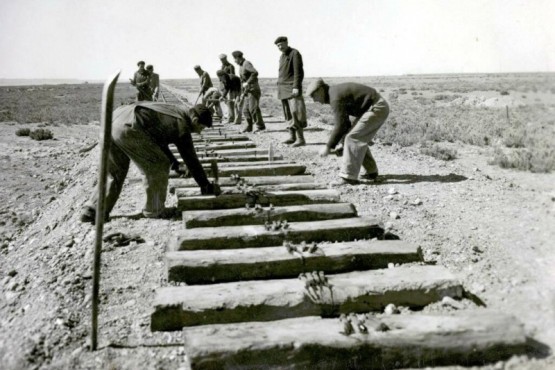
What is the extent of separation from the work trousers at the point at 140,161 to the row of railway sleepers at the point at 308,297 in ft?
1.22

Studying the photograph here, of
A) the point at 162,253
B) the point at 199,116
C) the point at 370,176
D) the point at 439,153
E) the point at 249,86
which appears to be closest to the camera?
the point at 162,253

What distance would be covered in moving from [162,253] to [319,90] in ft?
9.48

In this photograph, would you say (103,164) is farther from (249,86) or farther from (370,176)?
(249,86)

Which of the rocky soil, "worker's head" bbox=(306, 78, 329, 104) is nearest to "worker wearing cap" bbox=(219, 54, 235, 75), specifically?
the rocky soil

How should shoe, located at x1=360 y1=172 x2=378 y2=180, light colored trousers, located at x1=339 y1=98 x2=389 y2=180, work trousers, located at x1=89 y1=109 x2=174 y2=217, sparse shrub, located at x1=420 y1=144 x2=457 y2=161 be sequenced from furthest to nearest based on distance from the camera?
sparse shrub, located at x1=420 y1=144 x2=457 y2=161 → shoe, located at x1=360 y1=172 x2=378 y2=180 → light colored trousers, located at x1=339 y1=98 x2=389 y2=180 → work trousers, located at x1=89 y1=109 x2=174 y2=217

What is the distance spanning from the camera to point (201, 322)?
323 cm

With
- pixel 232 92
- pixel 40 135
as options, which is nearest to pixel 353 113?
pixel 232 92

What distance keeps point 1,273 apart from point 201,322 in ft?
9.57

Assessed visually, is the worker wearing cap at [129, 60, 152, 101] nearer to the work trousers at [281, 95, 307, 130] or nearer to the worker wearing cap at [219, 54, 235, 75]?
the worker wearing cap at [219, 54, 235, 75]

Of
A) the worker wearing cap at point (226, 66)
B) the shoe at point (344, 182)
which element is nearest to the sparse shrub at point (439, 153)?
the shoe at point (344, 182)

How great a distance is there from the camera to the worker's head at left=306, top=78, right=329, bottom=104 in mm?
5995

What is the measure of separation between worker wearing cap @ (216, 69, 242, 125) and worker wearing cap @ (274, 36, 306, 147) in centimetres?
308

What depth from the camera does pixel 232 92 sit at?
42.2 ft

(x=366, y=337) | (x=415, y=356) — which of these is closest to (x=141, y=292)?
(x=366, y=337)
